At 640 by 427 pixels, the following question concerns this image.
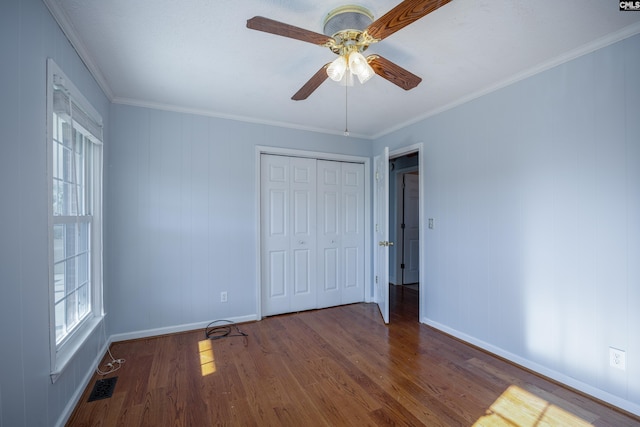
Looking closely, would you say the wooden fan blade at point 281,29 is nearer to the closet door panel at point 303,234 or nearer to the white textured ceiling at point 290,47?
the white textured ceiling at point 290,47

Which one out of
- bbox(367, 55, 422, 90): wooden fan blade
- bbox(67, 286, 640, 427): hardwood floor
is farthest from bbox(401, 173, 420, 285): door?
bbox(367, 55, 422, 90): wooden fan blade

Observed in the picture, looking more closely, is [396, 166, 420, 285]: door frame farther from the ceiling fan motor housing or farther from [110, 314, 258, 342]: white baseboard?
the ceiling fan motor housing

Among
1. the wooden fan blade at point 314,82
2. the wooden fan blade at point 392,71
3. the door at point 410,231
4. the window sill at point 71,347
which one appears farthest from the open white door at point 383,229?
the window sill at point 71,347

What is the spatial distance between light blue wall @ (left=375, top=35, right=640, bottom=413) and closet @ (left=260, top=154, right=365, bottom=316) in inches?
52.8

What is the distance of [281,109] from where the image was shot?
3.15 meters

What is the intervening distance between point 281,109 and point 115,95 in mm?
1603

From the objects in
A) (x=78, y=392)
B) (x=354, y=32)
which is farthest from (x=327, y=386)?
(x=354, y=32)

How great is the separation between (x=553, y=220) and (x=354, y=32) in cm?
202

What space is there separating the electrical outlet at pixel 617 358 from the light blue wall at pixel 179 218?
3.11 meters

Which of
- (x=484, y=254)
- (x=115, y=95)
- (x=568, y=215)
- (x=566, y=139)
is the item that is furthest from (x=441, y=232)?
(x=115, y=95)

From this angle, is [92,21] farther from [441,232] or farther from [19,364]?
[441,232]

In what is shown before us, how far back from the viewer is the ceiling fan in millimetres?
1308

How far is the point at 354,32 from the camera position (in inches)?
61.2

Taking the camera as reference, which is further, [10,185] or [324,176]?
[324,176]
